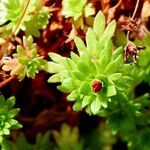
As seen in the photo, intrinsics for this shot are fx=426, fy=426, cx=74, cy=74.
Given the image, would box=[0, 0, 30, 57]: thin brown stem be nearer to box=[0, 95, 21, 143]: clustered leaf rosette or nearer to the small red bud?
box=[0, 95, 21, 143]: clustered leaf rosette

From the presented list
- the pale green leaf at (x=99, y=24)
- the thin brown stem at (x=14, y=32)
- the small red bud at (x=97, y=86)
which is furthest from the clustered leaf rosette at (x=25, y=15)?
the small red bud at (x=97, y=86)

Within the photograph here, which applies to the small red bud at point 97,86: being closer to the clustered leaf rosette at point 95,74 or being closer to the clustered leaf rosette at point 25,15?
the clustered leaf rosette at point 95,74

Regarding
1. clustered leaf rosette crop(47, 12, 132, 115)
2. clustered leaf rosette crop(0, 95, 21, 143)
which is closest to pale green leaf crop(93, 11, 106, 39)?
clustered leaf rosette crop(47, 12, 132, 115)

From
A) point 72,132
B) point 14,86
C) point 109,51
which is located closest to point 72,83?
point 109,51

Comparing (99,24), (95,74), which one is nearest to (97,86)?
(95,74)

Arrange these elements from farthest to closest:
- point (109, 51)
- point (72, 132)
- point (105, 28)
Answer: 1. point (72, 132)
2. point (105, 28)
3. point (109, 51)

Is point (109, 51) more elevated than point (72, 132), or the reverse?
point (109, 51)

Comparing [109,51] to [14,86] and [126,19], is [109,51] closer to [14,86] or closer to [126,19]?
[126,19]
